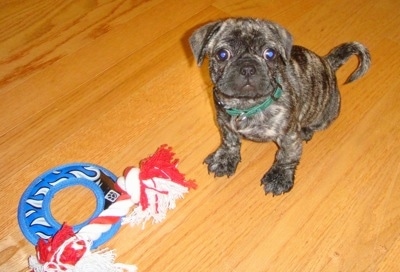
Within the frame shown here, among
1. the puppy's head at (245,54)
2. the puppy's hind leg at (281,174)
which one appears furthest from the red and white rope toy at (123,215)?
the puppy's head at (245,54)

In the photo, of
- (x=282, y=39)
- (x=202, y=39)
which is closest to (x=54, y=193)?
(x=202, y=39)

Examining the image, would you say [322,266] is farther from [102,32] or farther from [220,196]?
[102,32]

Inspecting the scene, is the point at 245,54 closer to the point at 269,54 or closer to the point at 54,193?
the point at 269,54

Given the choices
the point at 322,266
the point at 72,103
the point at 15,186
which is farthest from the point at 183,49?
the point at 322,266

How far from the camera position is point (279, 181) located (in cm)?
257

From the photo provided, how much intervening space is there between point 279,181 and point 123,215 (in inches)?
34.5

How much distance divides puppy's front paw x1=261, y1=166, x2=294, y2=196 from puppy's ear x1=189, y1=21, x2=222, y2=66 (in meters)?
0.80

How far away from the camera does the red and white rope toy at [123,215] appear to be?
215 centimetres

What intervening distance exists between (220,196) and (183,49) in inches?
50.4

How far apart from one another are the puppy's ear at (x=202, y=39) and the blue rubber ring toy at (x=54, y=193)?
86 centimetres

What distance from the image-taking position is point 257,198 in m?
2.59

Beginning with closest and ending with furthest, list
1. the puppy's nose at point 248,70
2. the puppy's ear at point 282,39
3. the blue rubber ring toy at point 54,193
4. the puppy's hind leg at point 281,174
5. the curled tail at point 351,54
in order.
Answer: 1. the puppy's nose at point 248,70
2. the puppy's ear at point 282,39
3. the blue rubber ring toy at point 54,193
4. the puppy's hind leg at point 281,174
5. the curled tail at point 351,54

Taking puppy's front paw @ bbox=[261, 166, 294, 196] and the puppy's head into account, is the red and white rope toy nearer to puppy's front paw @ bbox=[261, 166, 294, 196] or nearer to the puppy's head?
puppy's front paw @ bbox=[261, 166, 294, 196]

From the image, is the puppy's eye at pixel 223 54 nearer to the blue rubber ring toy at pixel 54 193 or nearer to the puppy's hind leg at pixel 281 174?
the puppy's hind leg at pixel 281 174
